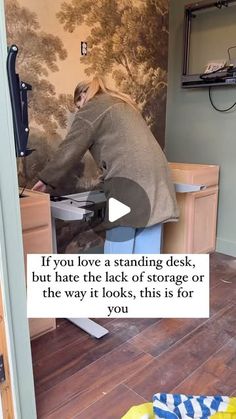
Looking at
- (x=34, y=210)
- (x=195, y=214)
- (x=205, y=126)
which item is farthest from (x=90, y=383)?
(x=205, y=126)

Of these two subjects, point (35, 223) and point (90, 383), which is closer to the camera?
point (90, 383)

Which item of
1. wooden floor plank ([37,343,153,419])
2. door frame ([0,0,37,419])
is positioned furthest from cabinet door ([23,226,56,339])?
door frame ([0,0,37,419])

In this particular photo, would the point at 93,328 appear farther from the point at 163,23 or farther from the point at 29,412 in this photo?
the point at 163,23

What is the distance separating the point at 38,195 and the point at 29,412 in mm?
985

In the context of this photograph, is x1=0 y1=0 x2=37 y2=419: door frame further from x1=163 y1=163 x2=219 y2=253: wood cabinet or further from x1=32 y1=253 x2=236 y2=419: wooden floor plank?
x1=163 y1=163 x2=219 y2=253: wood cabinet

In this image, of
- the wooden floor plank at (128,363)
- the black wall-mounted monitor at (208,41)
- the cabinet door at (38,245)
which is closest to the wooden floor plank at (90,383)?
the wooden floor plank at (128,363)

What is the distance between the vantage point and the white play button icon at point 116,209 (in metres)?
1.84

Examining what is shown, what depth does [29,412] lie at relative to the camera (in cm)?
125

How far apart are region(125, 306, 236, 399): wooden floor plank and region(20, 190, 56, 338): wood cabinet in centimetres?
70

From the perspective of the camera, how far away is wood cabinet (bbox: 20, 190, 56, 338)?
5.51ft

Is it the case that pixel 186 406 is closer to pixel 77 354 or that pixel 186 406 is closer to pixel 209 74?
pixel 77 354

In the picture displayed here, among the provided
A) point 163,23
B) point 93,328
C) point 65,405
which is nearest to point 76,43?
point 163,23

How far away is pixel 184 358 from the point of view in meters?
1.70

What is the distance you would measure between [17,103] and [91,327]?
1381 mm
